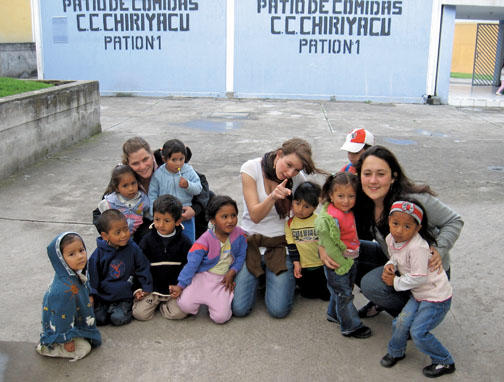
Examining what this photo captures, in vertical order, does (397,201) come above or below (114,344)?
above

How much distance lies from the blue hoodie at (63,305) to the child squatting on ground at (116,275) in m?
0.34

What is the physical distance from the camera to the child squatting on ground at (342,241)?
330 cm

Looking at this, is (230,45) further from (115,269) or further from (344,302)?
(344,302)

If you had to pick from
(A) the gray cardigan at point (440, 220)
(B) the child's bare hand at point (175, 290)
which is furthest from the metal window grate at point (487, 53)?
(B) the child's bare hand at point (175, 290)

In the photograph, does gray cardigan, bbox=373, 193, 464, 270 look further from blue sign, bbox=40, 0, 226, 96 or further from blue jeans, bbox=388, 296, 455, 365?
blue sign, bbox=40, 0, 226, 96

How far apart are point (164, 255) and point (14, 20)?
22.5 meters

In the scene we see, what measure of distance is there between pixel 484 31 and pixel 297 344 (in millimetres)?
21783

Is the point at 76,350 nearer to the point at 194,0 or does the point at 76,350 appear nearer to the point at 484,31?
the point at 194,0

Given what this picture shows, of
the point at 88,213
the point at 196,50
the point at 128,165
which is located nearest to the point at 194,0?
the point at 196,50

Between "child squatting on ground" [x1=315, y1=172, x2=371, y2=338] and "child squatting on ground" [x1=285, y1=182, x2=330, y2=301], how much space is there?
0.11 metres

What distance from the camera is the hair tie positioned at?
A: 2.94 m

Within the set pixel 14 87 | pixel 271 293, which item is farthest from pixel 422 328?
pixel 14 87

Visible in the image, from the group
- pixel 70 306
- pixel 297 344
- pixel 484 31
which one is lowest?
pixel 297 344

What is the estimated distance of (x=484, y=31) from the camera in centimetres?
2178
